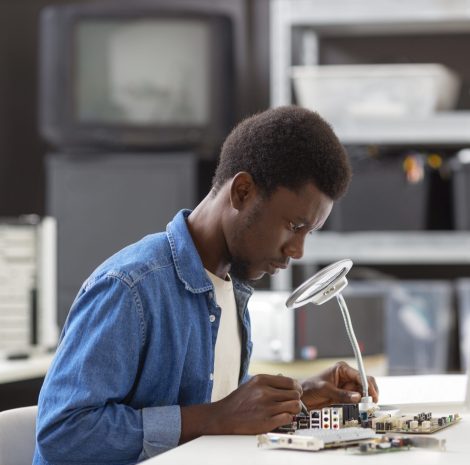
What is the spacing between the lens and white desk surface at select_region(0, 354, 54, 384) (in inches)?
99.4

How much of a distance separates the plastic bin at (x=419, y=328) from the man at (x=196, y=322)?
1714mm

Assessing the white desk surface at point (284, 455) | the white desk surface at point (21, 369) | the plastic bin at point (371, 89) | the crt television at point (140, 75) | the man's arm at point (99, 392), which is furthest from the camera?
the crt television at point (140, 75)

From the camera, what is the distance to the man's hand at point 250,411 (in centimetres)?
130

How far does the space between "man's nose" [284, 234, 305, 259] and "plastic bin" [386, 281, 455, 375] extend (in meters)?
1.92

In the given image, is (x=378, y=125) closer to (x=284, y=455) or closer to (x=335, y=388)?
(x=335, y=388)

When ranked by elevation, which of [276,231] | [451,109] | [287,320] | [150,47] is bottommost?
[287,320]

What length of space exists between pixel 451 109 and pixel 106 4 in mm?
1261

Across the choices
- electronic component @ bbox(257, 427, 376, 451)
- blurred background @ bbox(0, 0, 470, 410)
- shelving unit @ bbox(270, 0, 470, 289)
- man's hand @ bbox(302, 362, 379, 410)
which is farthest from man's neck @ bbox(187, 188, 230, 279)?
shelving unit @ bbox(270, 0, 470, 289)

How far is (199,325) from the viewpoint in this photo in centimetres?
145

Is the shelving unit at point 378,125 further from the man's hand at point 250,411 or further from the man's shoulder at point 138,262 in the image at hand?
the man's hand at point 250,411

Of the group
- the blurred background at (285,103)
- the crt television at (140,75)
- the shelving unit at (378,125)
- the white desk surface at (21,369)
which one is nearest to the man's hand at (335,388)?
the white desk surface at (21,369)

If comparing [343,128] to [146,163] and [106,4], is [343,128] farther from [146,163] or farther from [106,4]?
[106,4]

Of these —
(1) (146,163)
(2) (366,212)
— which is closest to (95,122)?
(1) (146,163)

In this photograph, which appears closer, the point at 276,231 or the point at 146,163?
the point at 276,231
